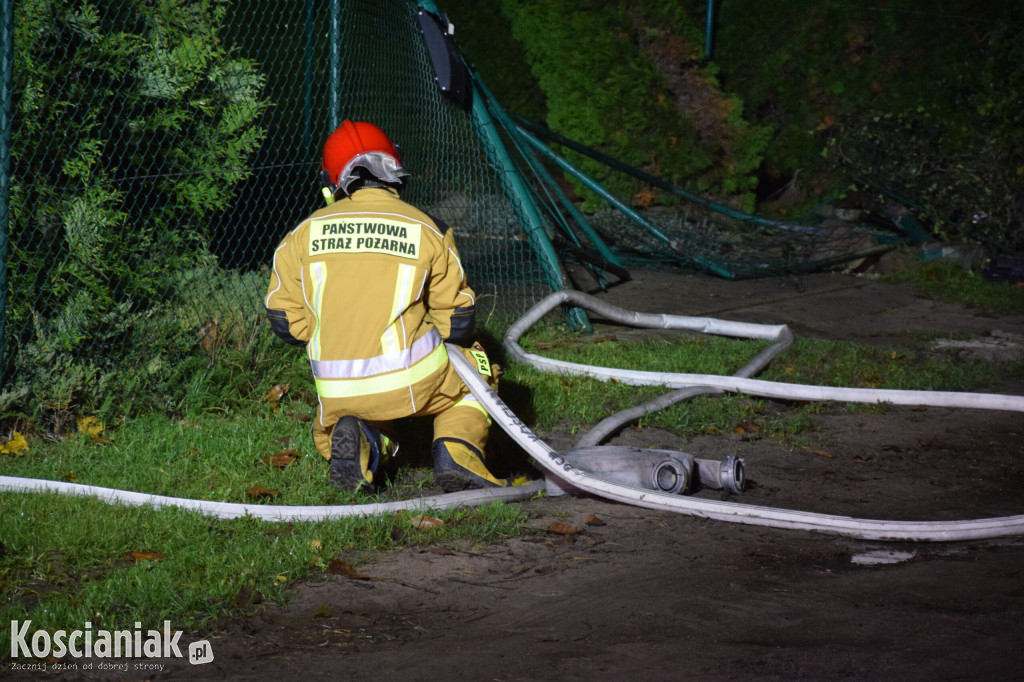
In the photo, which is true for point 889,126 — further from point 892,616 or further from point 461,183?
point 892,616

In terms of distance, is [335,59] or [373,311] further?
[335,59]

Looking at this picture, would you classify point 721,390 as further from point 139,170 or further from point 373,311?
point 139,170

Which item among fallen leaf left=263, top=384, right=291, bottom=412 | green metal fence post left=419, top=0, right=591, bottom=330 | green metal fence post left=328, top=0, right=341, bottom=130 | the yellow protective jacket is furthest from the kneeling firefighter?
green metal fence post left=419, top=0, right=591, bottom=330

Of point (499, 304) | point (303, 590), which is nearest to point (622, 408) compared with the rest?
point (499, 304)

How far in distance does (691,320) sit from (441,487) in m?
3.06

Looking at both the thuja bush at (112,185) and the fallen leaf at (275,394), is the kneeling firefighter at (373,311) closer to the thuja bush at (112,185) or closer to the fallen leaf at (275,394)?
the fallen leaf at (275,394)

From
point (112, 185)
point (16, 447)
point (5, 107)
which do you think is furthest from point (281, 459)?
point (5, 107)

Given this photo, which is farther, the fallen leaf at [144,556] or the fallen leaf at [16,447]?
the fallen leaf at [16,447]

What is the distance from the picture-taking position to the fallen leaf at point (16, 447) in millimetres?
4828

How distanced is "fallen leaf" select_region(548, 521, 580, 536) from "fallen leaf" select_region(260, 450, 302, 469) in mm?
1406

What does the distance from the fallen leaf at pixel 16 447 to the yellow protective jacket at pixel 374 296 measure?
164cm

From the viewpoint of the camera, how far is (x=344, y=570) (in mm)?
3504

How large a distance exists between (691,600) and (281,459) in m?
2.23

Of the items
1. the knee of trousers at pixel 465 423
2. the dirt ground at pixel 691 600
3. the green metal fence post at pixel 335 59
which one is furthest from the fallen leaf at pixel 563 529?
the green metal fence post at pixel 335 59
